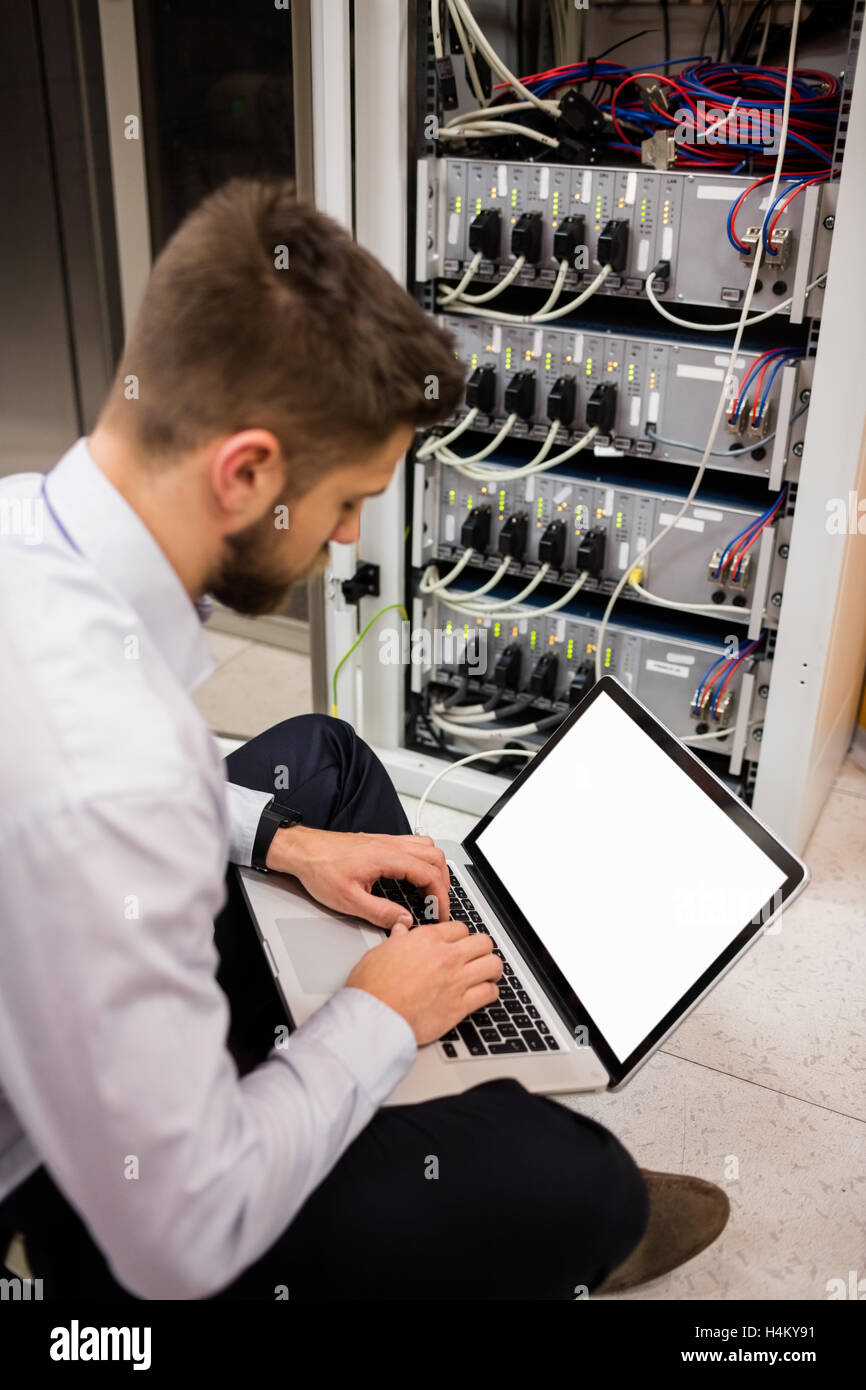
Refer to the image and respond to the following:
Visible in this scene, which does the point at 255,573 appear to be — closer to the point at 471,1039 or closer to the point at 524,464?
the point at 471,1039

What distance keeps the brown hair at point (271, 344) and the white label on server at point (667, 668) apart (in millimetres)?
1223

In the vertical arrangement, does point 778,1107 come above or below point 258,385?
below

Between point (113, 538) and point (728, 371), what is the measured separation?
1230mm

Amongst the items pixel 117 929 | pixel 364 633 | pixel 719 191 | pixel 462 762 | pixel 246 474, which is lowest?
pixel 462 762

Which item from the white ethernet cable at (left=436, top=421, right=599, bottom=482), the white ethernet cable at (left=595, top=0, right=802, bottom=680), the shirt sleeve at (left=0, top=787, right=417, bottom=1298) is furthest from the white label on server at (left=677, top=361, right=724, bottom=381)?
the shirt sleeve at (left=0, top=787, right=417, bottom=1298)

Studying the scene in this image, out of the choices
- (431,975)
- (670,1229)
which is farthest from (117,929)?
(670,1229)

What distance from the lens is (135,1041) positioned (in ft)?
2.49

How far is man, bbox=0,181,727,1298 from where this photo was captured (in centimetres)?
76

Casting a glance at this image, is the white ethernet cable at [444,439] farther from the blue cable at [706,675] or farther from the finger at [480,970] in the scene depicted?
the finger at [480,970]

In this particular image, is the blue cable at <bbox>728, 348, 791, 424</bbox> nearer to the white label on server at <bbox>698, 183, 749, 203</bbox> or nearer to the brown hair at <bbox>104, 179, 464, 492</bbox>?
the white label on server at <bbox>698, 183, 749, 203</bbox>

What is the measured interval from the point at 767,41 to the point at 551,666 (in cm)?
115

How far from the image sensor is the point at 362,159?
1919 millimetres

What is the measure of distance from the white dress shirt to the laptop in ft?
1.16

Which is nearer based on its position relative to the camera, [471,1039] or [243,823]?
[471,1039]
